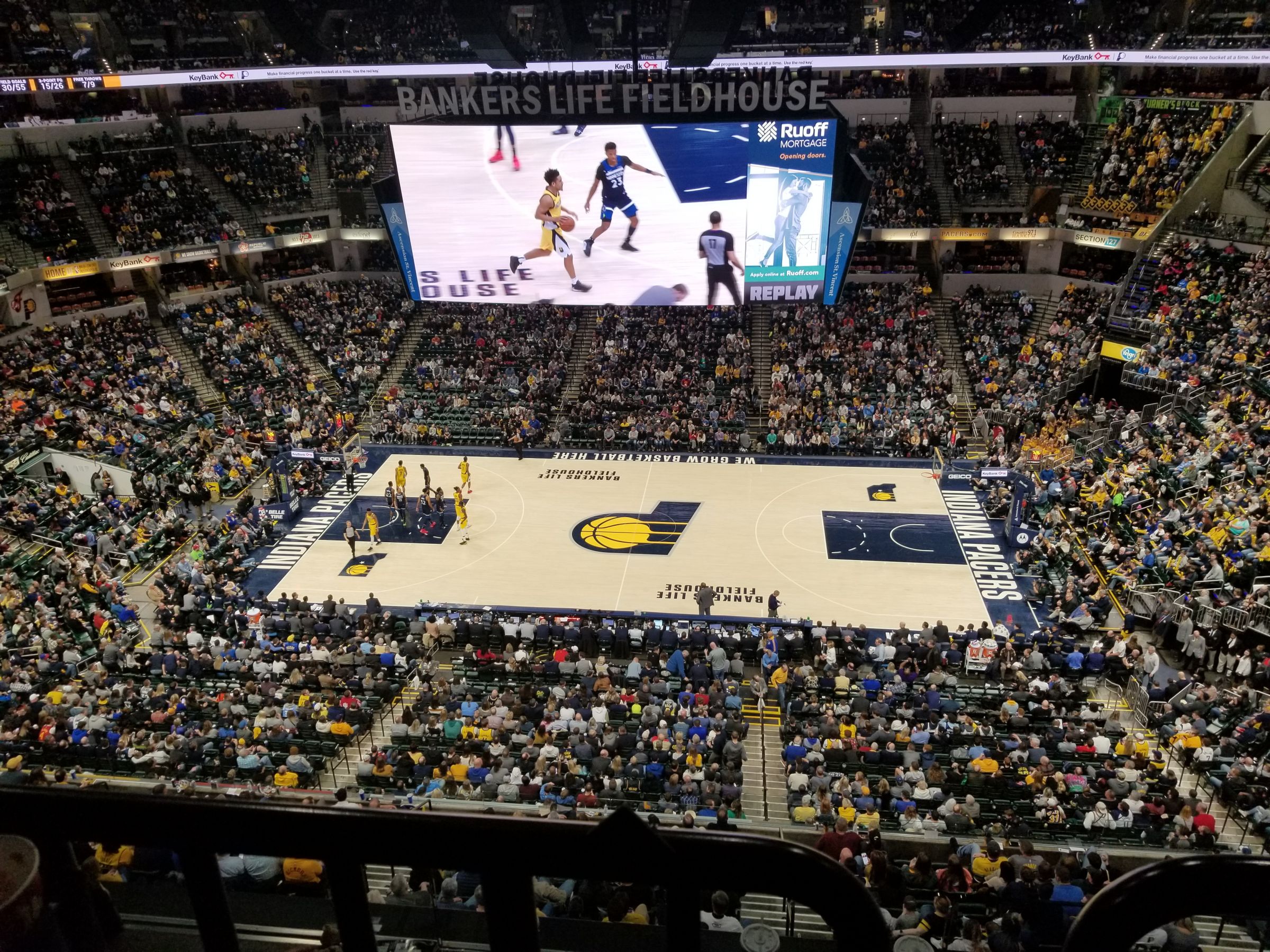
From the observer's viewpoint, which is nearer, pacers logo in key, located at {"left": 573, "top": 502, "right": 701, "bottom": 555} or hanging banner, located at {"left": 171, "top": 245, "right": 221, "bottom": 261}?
pacers logo in key, located at {"left": 573, "top": 502, "right": 701, "bottom": 555}

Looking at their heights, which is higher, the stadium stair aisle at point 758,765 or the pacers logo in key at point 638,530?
the stadium stair aisle at point 758,765

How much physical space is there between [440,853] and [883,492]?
3013 centimetres

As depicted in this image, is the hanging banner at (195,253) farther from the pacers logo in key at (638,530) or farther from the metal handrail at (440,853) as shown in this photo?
the metal handrail at (440,853)

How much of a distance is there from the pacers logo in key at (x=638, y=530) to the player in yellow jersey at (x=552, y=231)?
8.88 m

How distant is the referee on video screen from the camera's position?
32.2 metres

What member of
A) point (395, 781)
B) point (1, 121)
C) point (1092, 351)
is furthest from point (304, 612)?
point (1, 121)

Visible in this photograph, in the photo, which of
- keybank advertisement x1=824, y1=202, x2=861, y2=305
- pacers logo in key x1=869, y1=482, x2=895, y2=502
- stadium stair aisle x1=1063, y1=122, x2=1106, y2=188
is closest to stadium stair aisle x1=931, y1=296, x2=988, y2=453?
pacers logo in key x1=869, y1=482, x2=895, y2=502

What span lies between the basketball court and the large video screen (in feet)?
20.2

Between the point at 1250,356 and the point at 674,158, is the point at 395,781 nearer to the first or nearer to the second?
the point at 674,158

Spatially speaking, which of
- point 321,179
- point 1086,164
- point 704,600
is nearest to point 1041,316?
point 1086,164

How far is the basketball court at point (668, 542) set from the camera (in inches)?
985

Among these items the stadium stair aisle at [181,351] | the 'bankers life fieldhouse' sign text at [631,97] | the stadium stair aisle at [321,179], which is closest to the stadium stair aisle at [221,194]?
the stadium stair aisle at [321,179]

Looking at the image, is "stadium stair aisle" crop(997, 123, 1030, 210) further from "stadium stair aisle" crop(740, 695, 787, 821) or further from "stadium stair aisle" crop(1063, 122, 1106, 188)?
"stadium stair aisle" crop(740, 695, 787, 821)

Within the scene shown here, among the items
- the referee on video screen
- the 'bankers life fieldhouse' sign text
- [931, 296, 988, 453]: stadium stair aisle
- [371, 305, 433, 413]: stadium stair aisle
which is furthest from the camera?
[371, 305, 433, 413]: stadium stair aisle
